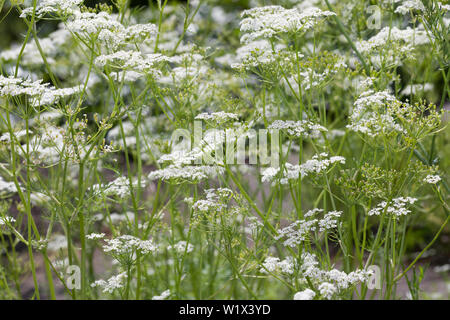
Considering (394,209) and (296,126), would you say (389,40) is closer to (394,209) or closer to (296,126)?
(296,126)

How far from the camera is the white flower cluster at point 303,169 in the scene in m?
2.23

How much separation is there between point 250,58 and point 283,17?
0.25 meters

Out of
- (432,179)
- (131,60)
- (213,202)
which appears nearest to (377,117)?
(432,179)

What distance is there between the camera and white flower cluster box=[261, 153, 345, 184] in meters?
2.23

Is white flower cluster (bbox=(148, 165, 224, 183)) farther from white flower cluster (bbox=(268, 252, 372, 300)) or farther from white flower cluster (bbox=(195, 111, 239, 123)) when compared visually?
white flower cluster (bbox=(268, 252, 372, 300))

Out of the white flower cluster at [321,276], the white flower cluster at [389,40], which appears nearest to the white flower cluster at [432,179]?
the white flower cluster at [321,276]

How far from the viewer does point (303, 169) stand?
2275 mm

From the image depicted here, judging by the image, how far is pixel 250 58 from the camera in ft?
7.95

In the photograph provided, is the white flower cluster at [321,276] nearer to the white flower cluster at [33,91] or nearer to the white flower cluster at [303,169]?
the white flower cluster at [303,169]

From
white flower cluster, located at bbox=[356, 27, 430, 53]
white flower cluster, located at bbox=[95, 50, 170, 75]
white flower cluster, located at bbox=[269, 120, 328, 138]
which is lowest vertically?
white flower cluster, located at bbox=[269, 120, 328, 138]

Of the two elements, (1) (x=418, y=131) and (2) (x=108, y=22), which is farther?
(2) (x=108, y=22)

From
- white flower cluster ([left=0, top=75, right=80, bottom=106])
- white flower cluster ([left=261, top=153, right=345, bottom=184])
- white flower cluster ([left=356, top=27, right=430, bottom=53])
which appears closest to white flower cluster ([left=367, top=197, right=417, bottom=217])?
white flower cluster ([left=261, top=153, right=345, bottom=184])
